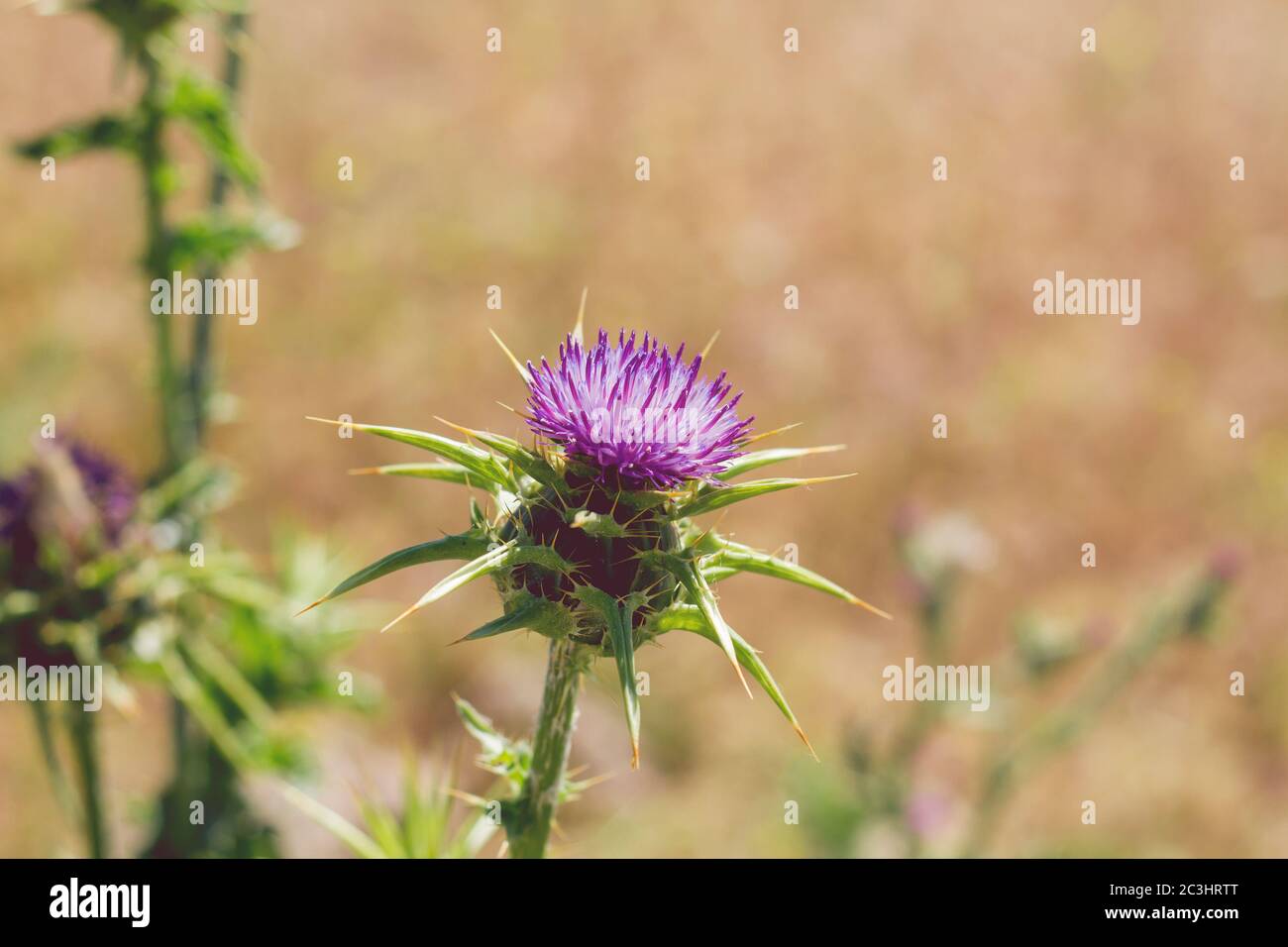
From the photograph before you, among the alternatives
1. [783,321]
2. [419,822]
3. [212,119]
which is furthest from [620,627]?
[783,321]

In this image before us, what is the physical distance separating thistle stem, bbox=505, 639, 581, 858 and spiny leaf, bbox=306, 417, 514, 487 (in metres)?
0.38

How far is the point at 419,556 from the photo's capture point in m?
1.75

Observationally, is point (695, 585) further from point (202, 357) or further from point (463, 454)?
point (202, 357)

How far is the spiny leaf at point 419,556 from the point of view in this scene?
1634mm

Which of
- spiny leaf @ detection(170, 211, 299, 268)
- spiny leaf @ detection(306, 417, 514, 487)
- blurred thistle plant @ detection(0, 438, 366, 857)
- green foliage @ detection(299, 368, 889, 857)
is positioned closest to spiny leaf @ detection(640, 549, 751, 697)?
green foliage @ detection(299, 368, 889, 857)

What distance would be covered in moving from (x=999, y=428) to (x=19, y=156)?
8.78m

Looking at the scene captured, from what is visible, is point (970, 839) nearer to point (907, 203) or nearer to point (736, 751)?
point (736, 751)

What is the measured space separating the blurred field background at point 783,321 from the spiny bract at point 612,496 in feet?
11.8

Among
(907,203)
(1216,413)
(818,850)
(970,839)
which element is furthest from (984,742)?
(907,203)

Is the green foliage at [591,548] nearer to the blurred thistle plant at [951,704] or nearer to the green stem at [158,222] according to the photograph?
the green stem at [158,222]

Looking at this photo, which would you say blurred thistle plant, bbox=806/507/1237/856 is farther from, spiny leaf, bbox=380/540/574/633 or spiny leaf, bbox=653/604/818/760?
spiny leaf, bbox=380/540/574/633

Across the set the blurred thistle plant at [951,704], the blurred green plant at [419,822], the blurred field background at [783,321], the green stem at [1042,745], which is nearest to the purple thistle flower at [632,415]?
the blurred green plant at [419,822]

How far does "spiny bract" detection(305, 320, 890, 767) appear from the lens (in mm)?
1876

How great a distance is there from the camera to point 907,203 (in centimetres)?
1198
